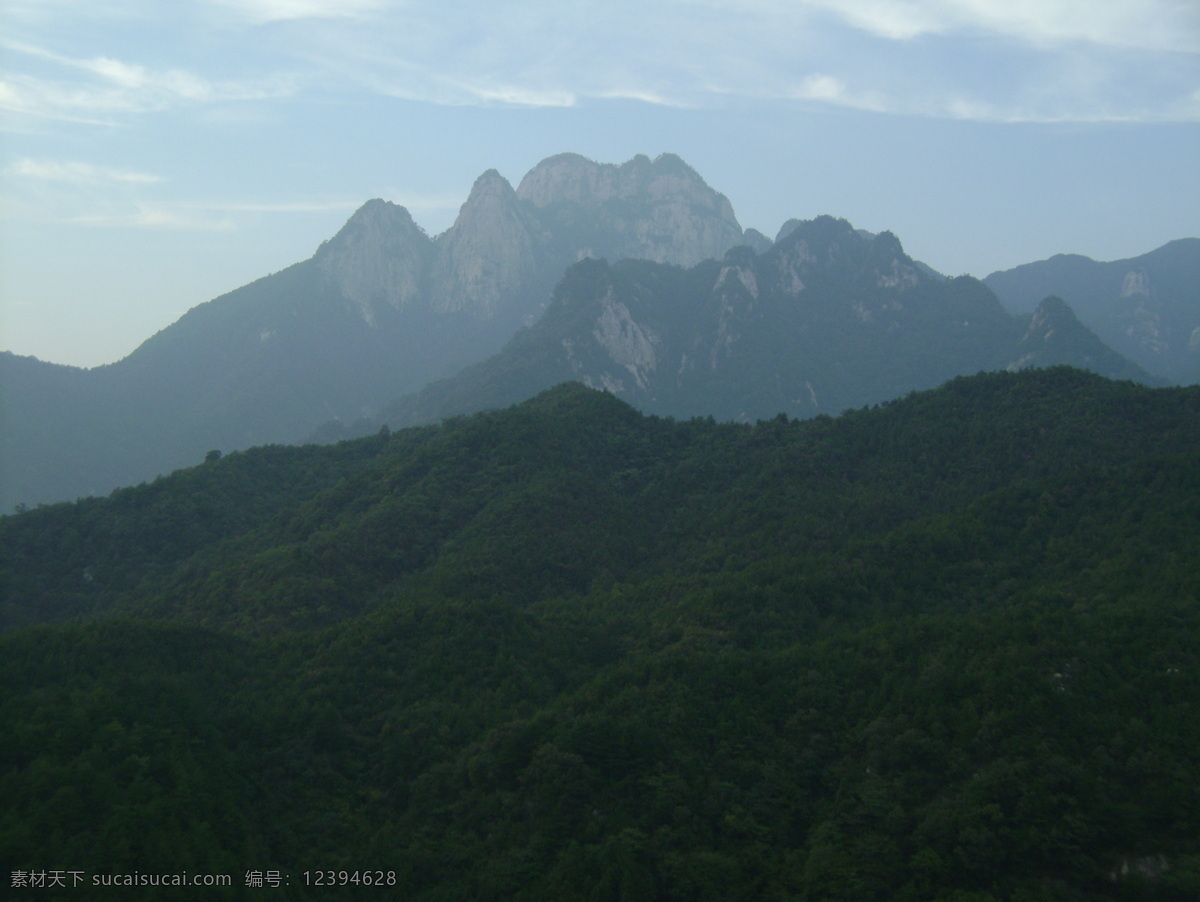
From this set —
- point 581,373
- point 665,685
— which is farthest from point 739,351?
point 665,685

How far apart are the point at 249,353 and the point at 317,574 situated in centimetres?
16151

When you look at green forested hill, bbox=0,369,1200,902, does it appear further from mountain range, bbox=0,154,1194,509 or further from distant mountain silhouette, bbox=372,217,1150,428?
distant mountain silhouette, bbox=372,217,1150,428

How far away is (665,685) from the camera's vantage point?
35562mm

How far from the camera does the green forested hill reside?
25578 mm

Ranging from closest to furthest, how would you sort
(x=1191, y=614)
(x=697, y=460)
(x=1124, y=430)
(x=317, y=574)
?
(x=1191, y=614), (x=317, y=574), (x=1124, y=430), (x=697, y=460)

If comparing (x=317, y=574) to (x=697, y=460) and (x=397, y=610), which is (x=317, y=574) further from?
(x=697, y=460)

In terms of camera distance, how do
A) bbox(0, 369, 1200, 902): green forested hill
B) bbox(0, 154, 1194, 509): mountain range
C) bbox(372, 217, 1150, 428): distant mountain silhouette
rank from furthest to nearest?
bbox(372, 217, 1150, 428): distant mountain silhouette < bbox(0, 154, 1194, 509): mountain range < bbox(0, 369, 1200, 902): green forested hill

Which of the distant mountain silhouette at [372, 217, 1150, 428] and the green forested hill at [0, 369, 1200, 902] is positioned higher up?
the distant mountain silhouette at [372, 217, 1150, 428]

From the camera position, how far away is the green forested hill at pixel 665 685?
25.6 meters

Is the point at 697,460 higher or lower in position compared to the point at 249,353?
lower

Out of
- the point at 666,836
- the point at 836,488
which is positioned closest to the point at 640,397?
the point at 836,488

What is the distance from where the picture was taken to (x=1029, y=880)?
23938mm

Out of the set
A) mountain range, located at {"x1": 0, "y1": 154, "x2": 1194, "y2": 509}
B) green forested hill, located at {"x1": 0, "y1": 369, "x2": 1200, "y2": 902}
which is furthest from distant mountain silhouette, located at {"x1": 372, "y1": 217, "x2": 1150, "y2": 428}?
green forested hill, located at {"x1": 0, "y1": 369, "x2": 1200, "y2": 902}

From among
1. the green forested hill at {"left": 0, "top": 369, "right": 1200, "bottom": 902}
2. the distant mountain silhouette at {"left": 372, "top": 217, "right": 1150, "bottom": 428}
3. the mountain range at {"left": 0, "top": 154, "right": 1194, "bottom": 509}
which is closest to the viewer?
the green forested hill at {"left": 0, "top": 369, "right": 1200, "bottom": 902}
